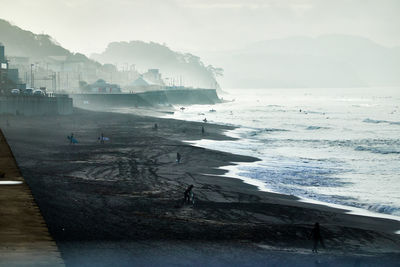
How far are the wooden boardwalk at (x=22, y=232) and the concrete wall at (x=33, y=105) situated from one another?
165ft

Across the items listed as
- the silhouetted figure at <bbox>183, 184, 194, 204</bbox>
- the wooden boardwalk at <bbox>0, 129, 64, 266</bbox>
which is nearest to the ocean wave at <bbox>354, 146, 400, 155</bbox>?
the silhouetted figure at <bbox>183, 184, 194, 204</bbox>

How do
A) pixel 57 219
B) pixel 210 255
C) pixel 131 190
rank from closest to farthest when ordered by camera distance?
pixel 210 255
pixel 57 219
pixel 131 190

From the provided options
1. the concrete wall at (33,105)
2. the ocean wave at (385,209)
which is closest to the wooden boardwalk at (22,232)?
the ocean wave at (385,209)

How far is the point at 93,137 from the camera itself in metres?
60.8

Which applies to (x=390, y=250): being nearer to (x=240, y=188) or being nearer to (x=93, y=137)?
(x=240, y=188)

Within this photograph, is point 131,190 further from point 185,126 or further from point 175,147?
point 185,126

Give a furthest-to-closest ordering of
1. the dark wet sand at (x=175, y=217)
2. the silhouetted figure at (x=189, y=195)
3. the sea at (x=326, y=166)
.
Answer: the sea at (x=326, y=166)
the silhouetted figure at (x=189, y=195)
the dark wet sand at (x=175, y=217)

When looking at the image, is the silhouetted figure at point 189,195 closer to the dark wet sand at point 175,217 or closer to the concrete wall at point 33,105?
the dark wet sand at point 175,217

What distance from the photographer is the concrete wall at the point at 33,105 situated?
74312 mm

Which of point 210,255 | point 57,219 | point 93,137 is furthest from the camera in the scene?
point 93,137

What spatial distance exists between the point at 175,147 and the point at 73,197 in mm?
26819

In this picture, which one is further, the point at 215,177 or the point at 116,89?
the point at 116,89

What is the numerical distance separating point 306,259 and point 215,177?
18.3 meters

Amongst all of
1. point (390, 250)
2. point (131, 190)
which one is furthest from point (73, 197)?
point (390, 250)
